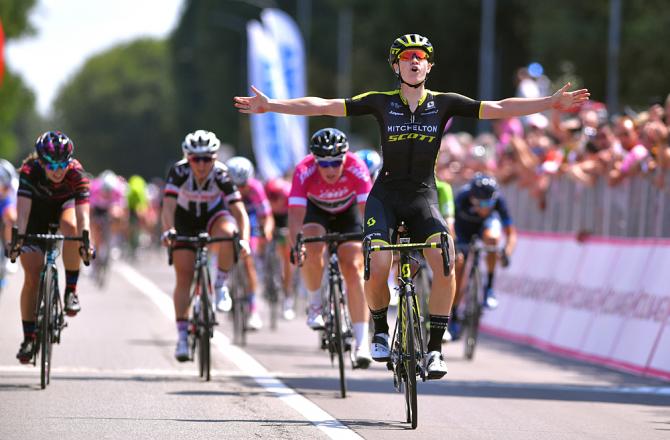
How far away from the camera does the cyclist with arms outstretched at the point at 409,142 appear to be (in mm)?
10711

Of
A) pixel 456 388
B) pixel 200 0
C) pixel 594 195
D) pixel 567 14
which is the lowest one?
pixel 456 388

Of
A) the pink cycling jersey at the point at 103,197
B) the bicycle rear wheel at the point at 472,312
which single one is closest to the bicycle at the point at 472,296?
the bicycle rear wheel at the point at 472,312

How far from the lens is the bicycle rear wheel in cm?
1653

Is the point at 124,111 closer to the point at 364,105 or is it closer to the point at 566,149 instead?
the point at 566,149

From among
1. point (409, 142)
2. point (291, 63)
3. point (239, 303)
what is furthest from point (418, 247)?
point (291, 63)

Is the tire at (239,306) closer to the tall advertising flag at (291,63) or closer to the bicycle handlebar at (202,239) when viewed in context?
the bicycle handlebar at (202,239)

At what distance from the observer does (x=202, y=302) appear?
44.1ft

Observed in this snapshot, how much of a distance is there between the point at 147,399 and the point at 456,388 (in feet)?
9.03

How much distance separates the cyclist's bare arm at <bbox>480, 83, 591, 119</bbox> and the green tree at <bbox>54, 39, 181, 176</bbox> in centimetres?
11666

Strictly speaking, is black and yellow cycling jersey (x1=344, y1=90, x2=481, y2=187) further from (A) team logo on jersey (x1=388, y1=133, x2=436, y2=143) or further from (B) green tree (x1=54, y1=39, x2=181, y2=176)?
(B) green tree (x1=54, y1=39, x2=181, y2=176)

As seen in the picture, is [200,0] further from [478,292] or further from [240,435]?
[240,435]

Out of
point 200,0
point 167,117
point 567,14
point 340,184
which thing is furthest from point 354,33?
point 167,117

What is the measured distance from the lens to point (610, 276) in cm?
1672

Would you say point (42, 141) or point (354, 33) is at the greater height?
point (354, 33)
